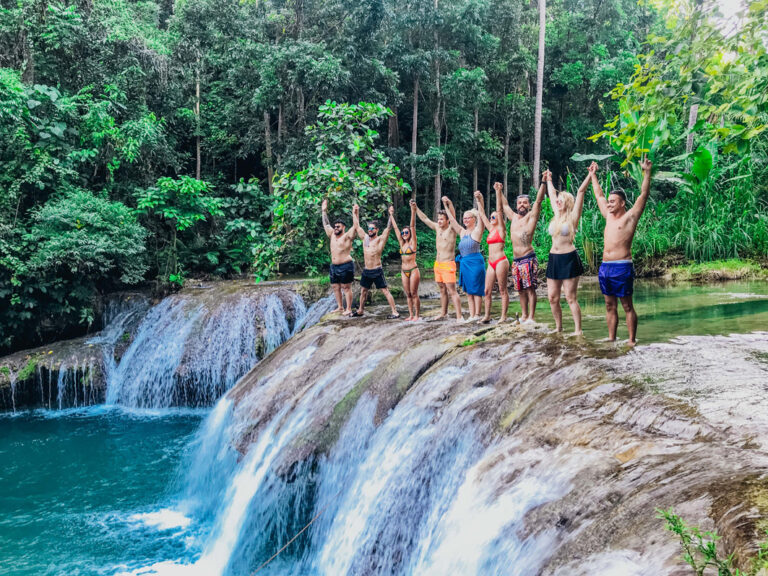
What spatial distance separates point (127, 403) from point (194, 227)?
232 inches

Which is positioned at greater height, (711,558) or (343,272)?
(343,272)

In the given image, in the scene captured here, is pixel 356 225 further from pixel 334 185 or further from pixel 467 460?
pixel 467 460

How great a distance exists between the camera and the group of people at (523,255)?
15.7 feet

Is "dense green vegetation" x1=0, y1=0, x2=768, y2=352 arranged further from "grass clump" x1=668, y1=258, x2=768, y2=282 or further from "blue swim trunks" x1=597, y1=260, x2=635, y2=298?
"blue swim trunks" x1=597, y1=260, x2=635, y2=298

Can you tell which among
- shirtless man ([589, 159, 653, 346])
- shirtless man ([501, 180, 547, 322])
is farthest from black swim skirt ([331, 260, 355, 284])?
shirtless man ([589, 159, 653, 346])

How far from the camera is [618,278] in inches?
187

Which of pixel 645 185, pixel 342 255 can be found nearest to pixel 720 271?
pixel 342 255

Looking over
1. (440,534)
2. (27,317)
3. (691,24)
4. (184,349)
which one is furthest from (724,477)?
(27,317)

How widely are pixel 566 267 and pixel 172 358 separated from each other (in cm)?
803

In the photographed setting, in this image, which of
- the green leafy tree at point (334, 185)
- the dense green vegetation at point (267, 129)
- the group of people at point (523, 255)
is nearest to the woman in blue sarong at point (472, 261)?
the group of people at point (523, 255)

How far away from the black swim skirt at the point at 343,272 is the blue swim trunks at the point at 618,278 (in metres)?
4.57

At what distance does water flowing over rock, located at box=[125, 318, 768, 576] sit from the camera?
2.64 m

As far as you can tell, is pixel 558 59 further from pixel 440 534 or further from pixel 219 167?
pixel 440 534

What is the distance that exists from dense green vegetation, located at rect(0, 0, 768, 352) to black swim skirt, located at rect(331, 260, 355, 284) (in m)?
2.16
